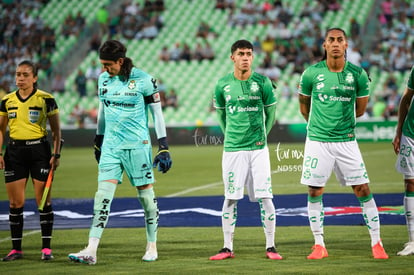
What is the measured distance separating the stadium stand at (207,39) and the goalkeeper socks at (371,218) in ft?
59.4

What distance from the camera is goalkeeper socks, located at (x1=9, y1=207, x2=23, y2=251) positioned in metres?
7.69

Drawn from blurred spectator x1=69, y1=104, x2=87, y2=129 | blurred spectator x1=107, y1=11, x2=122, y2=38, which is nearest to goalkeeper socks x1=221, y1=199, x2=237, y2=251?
blurred spectator x1=69, y1=104, x2=87, y2=129

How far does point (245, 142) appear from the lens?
24.5 ft

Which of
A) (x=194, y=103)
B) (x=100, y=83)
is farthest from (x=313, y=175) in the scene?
(x=194, y=103)

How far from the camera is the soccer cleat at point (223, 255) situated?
7.29m

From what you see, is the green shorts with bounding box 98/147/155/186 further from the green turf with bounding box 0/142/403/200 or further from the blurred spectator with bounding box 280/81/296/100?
the blurred spectator with bounding box 280/81/296/100

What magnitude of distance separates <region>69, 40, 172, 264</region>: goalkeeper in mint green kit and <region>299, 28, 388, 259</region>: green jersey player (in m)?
1.43

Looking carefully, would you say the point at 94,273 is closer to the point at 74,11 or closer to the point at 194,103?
the point at 194,103

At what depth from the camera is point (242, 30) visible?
95.8 ft

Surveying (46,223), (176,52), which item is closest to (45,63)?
(176,52)

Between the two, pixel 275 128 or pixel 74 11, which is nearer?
pixel 275 128

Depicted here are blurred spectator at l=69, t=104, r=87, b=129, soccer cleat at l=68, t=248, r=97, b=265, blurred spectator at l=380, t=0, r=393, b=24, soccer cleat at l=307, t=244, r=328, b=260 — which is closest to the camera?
soccer cleat at l=68, t=248, r=97, b=265

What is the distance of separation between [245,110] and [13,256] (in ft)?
8.80

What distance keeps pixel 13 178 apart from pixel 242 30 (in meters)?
22.2
